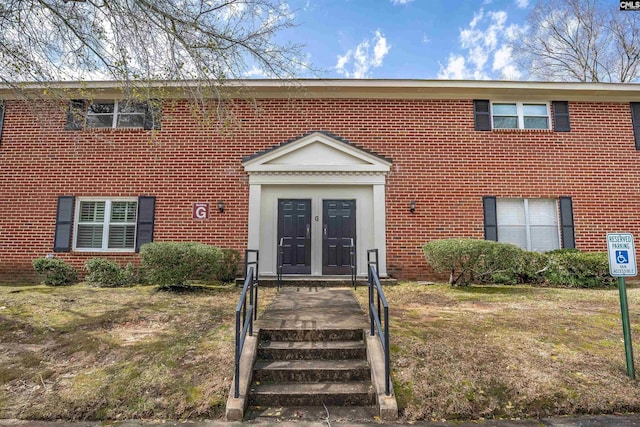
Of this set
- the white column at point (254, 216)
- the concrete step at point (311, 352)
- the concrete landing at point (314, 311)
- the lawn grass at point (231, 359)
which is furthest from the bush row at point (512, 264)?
the concrete step at point (311, 352)

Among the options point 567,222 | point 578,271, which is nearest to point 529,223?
point 567,222

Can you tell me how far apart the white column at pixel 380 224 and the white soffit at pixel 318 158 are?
1.76ft

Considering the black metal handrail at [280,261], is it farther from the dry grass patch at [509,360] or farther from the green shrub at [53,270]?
the green shrub at [53,270]

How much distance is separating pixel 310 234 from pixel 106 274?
472 cm

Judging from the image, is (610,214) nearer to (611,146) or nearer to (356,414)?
(611,146)

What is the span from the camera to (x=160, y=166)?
922 cm

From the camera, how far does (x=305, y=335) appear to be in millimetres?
4398

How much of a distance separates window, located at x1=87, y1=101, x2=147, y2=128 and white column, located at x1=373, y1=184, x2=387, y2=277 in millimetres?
6300

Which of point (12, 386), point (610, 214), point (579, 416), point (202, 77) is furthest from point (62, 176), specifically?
point (610, 214)

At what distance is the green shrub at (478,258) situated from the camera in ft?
24.8

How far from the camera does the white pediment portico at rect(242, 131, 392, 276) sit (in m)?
8.82

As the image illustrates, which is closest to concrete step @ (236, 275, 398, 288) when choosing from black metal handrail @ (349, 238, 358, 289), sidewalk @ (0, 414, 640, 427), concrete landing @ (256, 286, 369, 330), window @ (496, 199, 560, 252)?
black metal handrail @ (349, 238, 358, 289)

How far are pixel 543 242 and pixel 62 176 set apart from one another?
1223 cm

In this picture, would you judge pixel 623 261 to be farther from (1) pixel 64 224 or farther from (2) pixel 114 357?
(1) pixel 64 224
